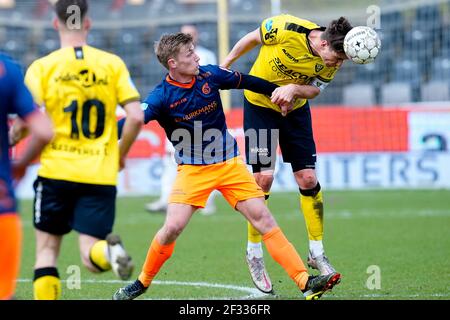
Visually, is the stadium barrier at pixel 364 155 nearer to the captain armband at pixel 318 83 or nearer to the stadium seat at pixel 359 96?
the stadium seat at pixel 359 96

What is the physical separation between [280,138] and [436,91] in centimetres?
1031

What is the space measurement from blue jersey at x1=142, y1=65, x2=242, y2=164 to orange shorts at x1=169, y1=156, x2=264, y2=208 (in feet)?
0.21

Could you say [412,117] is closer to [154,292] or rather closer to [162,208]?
[162,208]

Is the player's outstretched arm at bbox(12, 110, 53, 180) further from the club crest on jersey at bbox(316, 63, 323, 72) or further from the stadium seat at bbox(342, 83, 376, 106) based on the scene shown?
the stadium seat at bbox(342, 83, 376, 106)

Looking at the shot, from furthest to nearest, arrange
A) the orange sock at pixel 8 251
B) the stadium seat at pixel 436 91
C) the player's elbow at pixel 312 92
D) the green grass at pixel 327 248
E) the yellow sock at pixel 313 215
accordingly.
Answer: the stadium seat at pixel 436 91 → the yellow sock at pixel 313 215 → the green grass at pixel 327 248 → the player's elbow at pixel 312 92 → the orange sock at pixel 8 251

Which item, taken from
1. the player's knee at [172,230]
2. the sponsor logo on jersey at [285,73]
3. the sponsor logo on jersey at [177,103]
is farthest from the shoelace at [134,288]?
the sponsor logo on jersey at [285,73]

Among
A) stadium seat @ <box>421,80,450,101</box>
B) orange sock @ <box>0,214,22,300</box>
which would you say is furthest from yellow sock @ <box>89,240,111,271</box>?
stadium seat @ <box>421,80,450,101</box>

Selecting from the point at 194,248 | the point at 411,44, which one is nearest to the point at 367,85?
the point at 411,44

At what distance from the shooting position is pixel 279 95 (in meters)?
6.46

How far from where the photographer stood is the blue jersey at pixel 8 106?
4.04 metres

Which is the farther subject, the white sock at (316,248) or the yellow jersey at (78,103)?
the white sock at (316,248)

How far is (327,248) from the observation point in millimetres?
9203

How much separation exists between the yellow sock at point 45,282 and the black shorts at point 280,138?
2.65 meters
